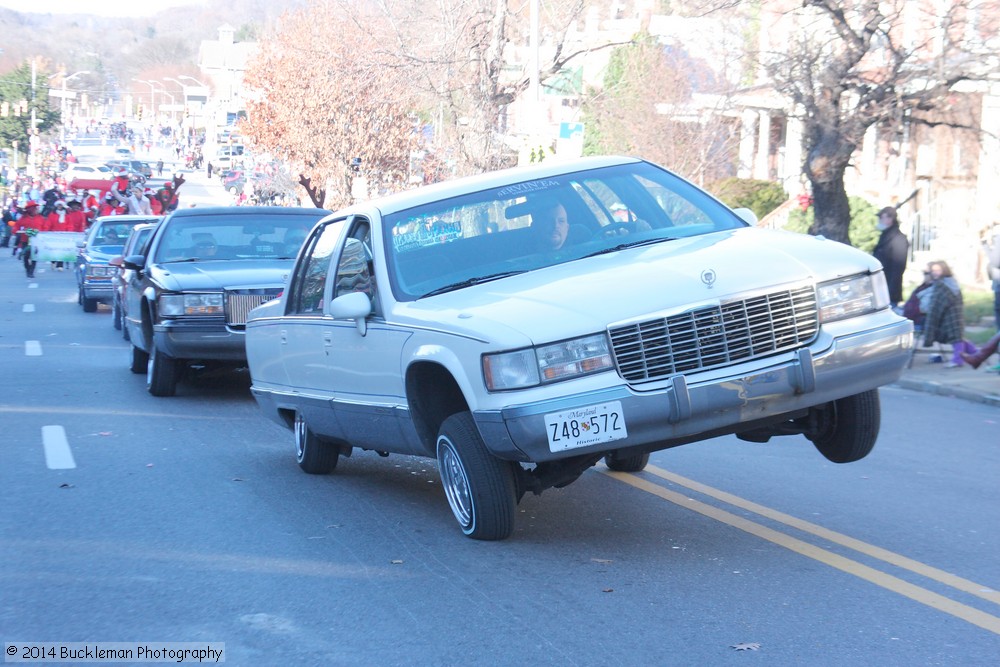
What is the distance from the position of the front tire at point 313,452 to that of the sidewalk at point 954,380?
7.32m

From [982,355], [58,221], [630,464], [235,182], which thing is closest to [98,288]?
[58,221]

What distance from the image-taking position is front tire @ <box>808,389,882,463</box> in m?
6.60

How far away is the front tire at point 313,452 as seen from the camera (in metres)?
8.36

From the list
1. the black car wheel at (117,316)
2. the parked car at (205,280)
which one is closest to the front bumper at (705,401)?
the parked car at (205,280)

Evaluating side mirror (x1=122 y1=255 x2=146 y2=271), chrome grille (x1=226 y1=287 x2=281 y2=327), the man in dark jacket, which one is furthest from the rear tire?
the man in dark jacket

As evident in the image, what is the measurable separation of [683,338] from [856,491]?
2567 millimetres

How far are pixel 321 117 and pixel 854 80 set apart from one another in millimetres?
25885

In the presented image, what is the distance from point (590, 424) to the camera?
18.5ft

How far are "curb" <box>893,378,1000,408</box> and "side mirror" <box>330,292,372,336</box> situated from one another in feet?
24.0

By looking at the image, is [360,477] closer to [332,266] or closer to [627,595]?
[332,266]

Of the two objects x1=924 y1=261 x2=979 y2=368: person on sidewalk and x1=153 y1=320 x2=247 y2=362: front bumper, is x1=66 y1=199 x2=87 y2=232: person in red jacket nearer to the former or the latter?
x1=153 y1=320 x2=247 y2=362: front bumper

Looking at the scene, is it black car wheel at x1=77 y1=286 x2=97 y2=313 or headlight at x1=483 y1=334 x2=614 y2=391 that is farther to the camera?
black car wheel at x1=77 y1=286 x2=97 y2=313

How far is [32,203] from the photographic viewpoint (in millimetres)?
36562

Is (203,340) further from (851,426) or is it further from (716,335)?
(716,335)
